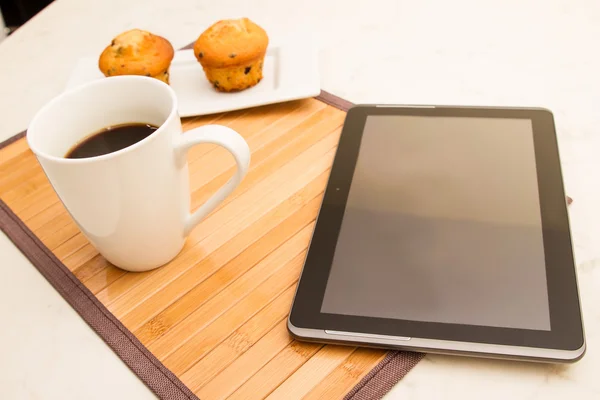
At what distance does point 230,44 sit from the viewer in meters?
0.79

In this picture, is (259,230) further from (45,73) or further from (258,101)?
(45,73)

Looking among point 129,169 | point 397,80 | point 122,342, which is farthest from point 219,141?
point 397,80

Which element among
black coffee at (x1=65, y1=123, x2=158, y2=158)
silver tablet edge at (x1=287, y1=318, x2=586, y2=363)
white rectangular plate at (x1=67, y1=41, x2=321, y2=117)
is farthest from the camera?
white rectangular plate at (x1=67, y1=41, x2=321, y2=117)

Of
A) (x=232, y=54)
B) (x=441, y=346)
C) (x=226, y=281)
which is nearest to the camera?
(x=441, y=346)

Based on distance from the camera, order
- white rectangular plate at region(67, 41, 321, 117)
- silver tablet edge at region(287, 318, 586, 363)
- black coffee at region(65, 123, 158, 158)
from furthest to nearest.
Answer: white rectangular plate at region(67, 41, 321, 117) < black coffee at region(65, 123, 158, 158) < silver tablet edge at region(287, 318, 586, 363)

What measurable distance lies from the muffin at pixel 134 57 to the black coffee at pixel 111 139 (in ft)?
0.80

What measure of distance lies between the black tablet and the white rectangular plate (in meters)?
0.14

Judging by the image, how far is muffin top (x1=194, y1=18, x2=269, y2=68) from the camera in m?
0.79

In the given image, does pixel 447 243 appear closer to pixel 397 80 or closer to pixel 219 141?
pixel 219 141

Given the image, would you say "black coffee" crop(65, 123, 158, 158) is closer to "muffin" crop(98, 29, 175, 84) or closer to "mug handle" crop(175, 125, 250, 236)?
"mug handle" crop(175, 125, 250, 236)

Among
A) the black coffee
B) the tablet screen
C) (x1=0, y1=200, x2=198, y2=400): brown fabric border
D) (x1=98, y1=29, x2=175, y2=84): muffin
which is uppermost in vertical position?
the black coffee

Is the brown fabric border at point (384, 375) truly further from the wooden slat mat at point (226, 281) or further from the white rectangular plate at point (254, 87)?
the white rectangular plate at point (254, 87)

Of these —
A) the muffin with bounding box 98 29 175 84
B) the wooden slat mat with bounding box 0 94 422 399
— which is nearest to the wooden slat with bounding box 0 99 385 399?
the wooden slat mat with bounding box 0 94 422 399

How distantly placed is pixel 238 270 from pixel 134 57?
41 centimetres
